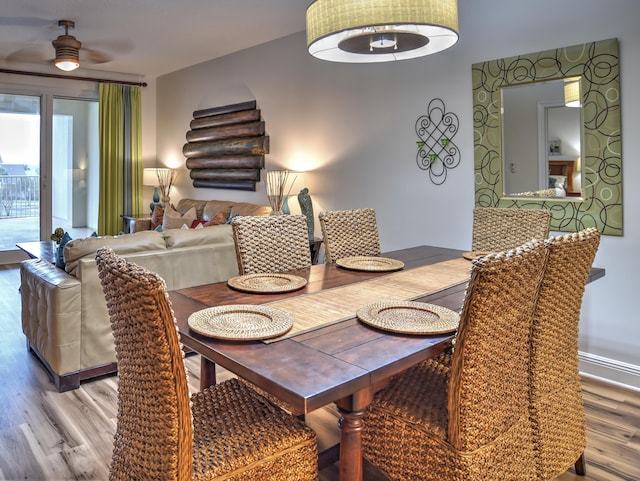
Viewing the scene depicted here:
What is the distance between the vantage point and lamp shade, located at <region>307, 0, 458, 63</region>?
70.2 inches

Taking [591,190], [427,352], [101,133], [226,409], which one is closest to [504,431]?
[427,352]

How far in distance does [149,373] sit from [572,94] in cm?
286

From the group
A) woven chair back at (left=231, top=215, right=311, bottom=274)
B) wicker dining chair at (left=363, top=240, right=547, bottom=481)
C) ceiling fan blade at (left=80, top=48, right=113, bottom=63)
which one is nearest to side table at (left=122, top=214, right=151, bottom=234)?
ceiling fan blade at (left=80, top=48, right=113, bottom=63)

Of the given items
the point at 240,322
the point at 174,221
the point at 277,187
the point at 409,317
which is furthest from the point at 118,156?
the point at 409,317

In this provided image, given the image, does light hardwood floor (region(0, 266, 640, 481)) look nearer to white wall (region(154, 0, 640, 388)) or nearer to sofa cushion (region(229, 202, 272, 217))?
white wall (region(154, 0, 640, 388))

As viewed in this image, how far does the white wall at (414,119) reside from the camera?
288cm

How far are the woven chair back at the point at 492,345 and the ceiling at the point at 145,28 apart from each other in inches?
129

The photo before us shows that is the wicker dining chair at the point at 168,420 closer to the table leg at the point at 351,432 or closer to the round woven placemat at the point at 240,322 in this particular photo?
the table leg at the point at 351,432

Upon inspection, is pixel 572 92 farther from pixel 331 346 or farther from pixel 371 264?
pixel 331 346

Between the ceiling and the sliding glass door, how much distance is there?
0.65m

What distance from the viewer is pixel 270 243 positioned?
2525 mm

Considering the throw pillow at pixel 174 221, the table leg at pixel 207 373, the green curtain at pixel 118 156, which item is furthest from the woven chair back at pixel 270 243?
the green curtain at pixel 118 156

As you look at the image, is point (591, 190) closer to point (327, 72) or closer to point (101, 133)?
point (327, 72)

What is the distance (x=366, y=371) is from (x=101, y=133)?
6567 millimetres
